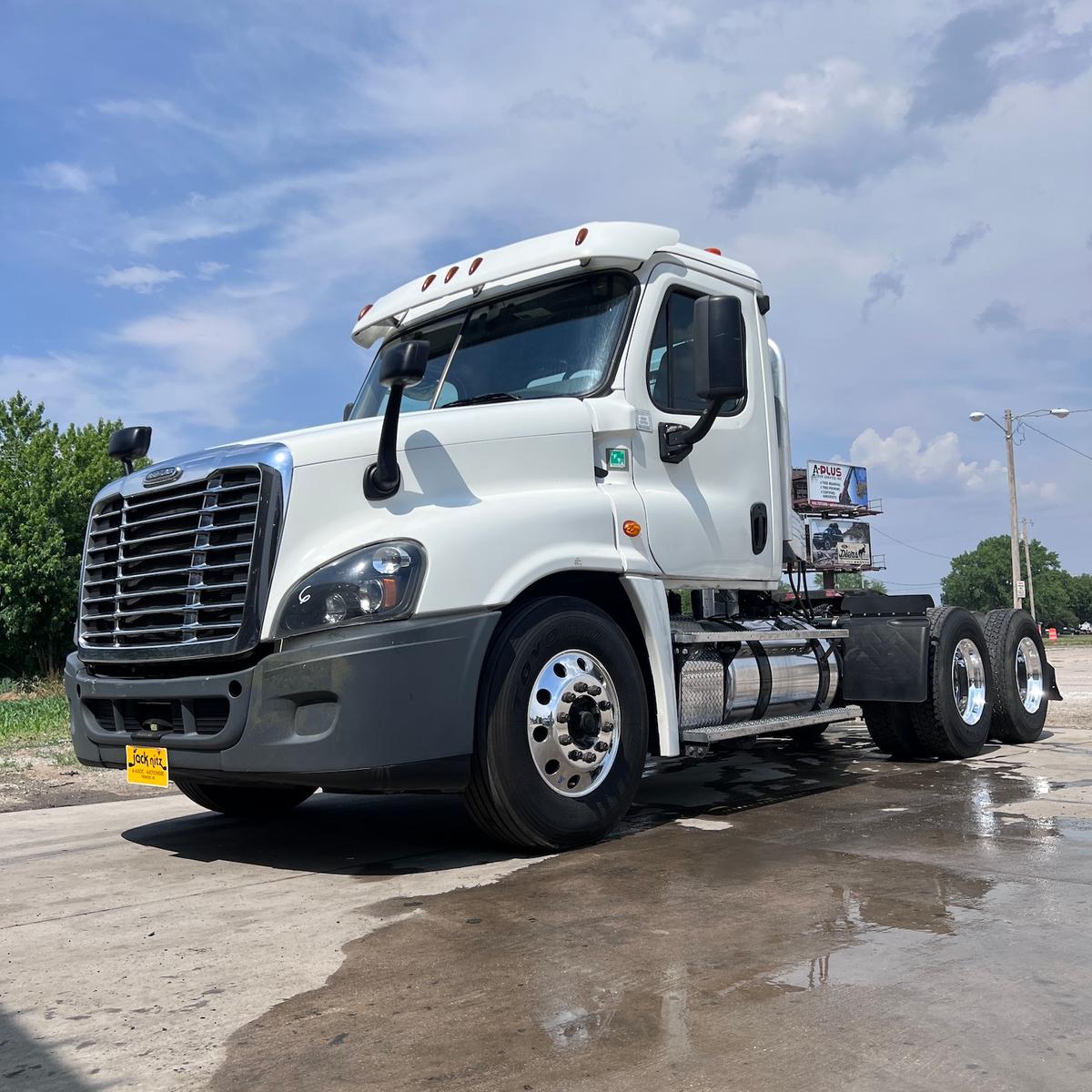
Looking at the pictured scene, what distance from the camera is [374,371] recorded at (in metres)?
7.05

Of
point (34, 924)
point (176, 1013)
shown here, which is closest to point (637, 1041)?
point (176, 1013)

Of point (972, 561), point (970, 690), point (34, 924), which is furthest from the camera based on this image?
point (972, 561)

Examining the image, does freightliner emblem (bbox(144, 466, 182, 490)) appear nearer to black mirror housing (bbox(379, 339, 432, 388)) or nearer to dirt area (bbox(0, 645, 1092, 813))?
black mirror housing (bbox(379, 339, 432, 388))

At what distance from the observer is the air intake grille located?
15.9 feet

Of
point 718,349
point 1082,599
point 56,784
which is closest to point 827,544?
point 718,349

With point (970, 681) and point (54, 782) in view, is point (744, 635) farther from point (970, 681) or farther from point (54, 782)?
point (54, 782)

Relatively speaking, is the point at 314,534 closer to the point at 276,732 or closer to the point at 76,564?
the point at 276,732

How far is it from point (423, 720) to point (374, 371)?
3.02 meters

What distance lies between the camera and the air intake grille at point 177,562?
4.83 m

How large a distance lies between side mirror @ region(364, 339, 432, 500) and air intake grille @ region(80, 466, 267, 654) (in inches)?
19.0

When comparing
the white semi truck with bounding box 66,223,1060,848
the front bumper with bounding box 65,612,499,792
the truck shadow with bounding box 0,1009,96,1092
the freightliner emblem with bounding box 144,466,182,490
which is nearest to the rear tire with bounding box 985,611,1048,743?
the white semi truck with bounding box 66,223,1060,848

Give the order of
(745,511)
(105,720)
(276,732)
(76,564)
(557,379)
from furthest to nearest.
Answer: (76,564) → (745,511) → (557,379) → (105,720) → (276,732)

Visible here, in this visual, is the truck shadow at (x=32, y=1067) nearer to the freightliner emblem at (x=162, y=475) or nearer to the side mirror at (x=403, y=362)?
the freightliner emblem at (x=162, y=475)

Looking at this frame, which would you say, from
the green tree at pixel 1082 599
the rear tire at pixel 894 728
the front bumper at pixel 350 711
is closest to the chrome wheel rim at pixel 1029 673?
the rear tire at pixel 894 728
